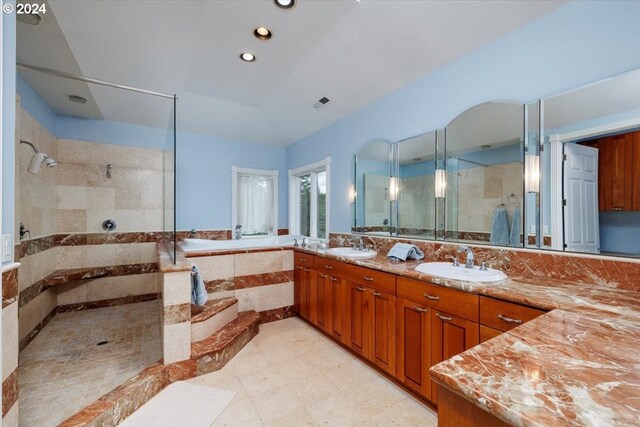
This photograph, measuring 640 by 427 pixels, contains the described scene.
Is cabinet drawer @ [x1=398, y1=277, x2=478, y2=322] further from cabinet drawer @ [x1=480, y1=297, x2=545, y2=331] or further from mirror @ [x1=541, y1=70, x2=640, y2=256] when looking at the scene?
mirror @ [x1=541, y1=70, x2=640, y2=256]

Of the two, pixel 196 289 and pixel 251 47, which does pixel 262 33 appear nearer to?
pixel 251 47

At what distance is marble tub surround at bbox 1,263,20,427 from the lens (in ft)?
3.94

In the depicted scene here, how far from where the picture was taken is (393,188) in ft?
9.43

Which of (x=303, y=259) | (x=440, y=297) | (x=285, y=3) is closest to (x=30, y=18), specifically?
(x=285, y=3)

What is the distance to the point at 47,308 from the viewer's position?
9.96 feet

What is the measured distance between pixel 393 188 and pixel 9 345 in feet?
9.44

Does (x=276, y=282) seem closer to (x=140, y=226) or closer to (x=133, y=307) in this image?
(x=133, y=307)

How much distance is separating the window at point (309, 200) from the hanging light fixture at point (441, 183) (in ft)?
5.30

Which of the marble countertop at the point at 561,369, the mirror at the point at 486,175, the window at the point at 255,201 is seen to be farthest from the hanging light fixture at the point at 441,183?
the window at the point at 255,201

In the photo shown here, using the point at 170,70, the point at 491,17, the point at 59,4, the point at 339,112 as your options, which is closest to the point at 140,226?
the point at 170,70

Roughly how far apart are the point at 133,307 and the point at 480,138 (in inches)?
172

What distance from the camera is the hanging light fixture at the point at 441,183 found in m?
2.38

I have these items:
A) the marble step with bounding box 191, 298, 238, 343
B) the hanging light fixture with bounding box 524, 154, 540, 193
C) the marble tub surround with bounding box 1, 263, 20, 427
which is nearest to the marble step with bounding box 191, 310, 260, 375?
the marble step with bounding box 191, 298, 238, 343

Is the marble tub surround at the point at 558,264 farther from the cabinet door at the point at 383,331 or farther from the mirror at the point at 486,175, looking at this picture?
the cabinet door at the point at 383,331
